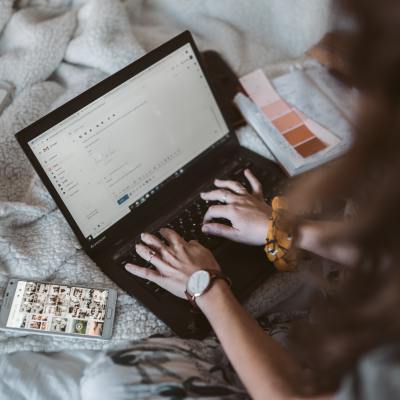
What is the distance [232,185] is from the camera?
37.7 inches

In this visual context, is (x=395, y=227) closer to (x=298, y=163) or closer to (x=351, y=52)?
(x=351, y=52)

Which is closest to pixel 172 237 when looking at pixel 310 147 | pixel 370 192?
pixel 310 147

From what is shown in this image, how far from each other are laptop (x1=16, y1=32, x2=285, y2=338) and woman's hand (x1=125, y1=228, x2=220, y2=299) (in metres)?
0.02

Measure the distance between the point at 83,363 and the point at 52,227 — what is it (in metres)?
0.23

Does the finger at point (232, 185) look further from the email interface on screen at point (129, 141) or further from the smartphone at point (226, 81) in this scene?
the smartphone at point (226, 81)

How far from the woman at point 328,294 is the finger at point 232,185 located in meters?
0.06

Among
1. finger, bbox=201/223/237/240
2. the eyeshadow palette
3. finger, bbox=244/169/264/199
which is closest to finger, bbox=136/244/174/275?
finger, bbox=201/223/237/240

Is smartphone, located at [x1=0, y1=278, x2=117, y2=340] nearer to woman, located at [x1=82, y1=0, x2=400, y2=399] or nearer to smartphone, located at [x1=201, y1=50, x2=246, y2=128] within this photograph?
woman, located at [x1=82, y1=0, x2=400, y2=399]

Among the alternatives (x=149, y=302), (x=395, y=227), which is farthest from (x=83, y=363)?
(x=395, y=227)

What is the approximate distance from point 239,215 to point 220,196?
0.22 feet

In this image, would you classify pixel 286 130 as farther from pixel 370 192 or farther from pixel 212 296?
pixel 370 192

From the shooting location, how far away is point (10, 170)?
97cm

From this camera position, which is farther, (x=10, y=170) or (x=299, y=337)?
(x=10, y=170)

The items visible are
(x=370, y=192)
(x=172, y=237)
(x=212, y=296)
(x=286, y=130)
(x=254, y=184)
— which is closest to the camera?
(x=370, y=192)
